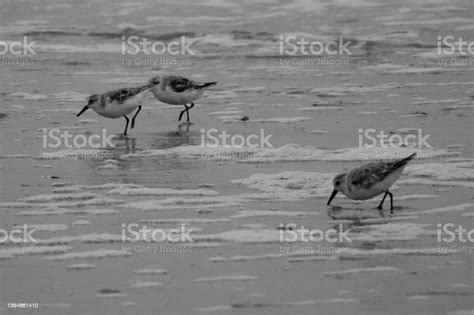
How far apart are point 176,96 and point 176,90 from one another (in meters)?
0.07

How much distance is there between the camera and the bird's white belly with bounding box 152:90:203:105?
40.8 feet

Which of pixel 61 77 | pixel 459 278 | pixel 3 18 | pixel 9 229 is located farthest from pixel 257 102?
pixel 3 18

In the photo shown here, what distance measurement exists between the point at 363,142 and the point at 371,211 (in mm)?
2551

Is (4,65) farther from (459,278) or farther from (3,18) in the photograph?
(459,278)

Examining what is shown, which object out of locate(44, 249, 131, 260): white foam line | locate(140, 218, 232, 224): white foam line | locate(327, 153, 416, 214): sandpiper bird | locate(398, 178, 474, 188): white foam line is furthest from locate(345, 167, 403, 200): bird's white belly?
locate(44, 249, 131, 260): white foam line

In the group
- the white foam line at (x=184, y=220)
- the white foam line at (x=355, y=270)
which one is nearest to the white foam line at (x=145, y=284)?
the white foam line at (x=355, y=270)

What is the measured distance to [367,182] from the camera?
26.2 feet

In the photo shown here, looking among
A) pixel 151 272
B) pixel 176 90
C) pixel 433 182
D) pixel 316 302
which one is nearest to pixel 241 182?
pixel 433 182

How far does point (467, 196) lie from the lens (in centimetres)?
828

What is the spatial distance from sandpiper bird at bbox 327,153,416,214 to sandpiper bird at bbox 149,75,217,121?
4564 mm

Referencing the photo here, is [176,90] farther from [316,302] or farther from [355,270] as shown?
[316,302]

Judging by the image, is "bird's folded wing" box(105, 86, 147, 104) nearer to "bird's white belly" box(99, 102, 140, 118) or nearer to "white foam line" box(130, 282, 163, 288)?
"bird's white belly" box(99, 102, 140, 118)

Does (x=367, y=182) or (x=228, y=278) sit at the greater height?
(x=367, y=182)

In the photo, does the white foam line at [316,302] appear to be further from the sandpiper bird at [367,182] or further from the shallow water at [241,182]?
the sandpiper bird at [367,182]
